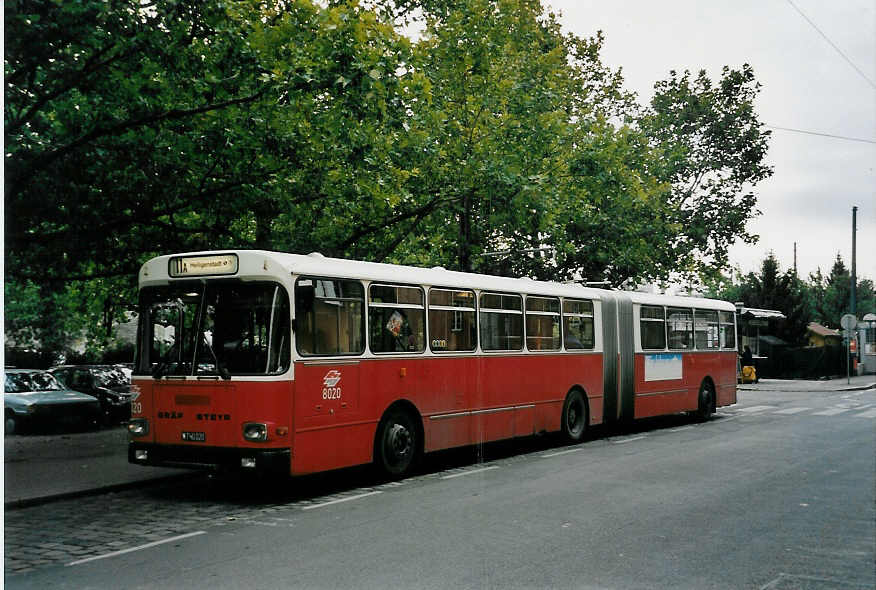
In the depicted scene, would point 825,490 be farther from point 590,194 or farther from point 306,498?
point 590,194

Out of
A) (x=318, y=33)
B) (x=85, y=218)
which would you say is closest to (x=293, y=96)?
(x=318, y=33)


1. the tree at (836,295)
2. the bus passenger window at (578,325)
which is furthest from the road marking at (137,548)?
the tree at (836,295)

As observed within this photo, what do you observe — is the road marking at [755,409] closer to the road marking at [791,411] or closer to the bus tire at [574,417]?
the road marking at [791,411]

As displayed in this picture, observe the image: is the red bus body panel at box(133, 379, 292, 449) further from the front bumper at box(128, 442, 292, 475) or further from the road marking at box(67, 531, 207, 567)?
the road marking at box(67, 531, 207, 567)

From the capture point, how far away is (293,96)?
43.1 ft

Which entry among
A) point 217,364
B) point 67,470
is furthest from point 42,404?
point 217,364

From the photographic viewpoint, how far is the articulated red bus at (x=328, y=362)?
1041 cm

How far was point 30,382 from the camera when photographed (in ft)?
68.7

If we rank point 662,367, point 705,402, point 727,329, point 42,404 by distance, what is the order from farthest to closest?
point 727,329
point 705,402
point 662,367
point 42,404

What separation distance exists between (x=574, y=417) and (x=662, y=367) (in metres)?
4.07

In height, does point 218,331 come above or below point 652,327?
below

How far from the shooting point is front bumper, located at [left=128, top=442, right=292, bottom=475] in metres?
10.1

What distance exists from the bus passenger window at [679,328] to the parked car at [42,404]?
13669mm

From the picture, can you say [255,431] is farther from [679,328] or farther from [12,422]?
[679,328]
